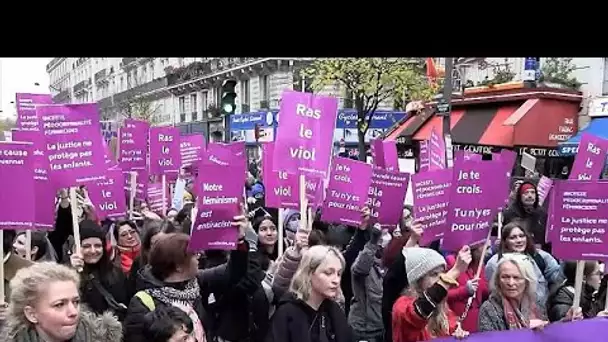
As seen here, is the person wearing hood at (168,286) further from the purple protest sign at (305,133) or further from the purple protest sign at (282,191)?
the purple protest sign at (282,191)

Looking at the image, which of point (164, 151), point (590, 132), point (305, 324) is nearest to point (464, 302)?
point (305, 324)

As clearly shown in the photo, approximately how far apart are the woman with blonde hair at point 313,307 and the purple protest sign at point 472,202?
960 millimetres

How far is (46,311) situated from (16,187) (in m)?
1.32

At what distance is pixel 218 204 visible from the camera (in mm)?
4293

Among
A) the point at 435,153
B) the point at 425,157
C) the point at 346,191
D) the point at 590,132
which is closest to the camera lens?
the point at 346,191

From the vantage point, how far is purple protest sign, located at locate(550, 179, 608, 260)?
13.3ft

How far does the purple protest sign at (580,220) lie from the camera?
4.04m

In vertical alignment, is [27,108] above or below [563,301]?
above

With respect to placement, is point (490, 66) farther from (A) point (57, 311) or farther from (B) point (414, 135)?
(A) point (57, 311)

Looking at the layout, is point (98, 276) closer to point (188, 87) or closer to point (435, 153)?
point (435, 153)

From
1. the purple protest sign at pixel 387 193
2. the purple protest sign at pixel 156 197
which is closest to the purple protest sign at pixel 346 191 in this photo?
the purple protest sign at pixel 387 193

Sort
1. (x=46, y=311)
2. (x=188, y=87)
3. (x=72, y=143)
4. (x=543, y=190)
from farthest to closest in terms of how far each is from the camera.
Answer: (x=188, y=87) → (x=543, y=190) → (x=72, y=143) → (x=46, y=311)
